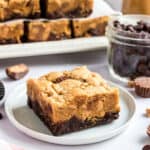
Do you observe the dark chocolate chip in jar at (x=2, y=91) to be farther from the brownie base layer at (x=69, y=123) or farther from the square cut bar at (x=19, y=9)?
the square cut bar at (x=19, y=9)

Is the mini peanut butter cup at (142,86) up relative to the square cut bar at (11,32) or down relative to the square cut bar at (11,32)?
down

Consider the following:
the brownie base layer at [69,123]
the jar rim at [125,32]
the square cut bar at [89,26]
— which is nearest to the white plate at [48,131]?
the brownie base layer at [69,123]

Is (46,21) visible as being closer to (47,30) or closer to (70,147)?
(47,30)

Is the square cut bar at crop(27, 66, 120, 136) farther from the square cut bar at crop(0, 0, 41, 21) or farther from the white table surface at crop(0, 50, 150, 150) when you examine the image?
the square cut bar at crop(0, 0, 41, 21)

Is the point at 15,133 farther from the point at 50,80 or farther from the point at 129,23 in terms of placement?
the point at 129,23

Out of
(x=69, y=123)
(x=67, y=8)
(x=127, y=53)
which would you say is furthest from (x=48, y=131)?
(x=67, y=8)

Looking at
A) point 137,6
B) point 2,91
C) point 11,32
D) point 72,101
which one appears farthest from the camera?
point 137,6
